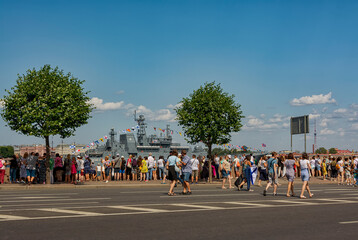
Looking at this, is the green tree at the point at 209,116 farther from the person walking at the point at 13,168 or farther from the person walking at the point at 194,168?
the person walking at the point at 13,168

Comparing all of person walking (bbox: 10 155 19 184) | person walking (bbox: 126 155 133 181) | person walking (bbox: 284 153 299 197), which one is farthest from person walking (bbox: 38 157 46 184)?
person walking (bbox: 284 153 299 197)

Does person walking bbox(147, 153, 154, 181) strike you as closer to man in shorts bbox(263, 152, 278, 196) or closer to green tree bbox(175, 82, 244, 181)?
green tree bbox(175, 82, 244, 181)

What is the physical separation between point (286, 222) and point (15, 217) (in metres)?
5.98

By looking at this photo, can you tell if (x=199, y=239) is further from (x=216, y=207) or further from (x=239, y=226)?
(x=216, y=207)

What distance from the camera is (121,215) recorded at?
10453 mm

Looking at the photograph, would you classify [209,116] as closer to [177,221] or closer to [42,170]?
[42,170]

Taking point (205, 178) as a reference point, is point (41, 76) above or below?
above

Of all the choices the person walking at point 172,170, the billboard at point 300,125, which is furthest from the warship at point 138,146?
the person walking at point 172,170

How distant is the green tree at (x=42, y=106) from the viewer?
971 inches

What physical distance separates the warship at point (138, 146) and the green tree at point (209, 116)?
139ft

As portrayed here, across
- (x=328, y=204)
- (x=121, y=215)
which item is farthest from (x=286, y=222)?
(x=328, y=204)

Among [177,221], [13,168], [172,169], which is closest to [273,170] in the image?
[172,169]

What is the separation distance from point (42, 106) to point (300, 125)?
2429 centimetres

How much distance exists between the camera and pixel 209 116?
3002 centimetres
